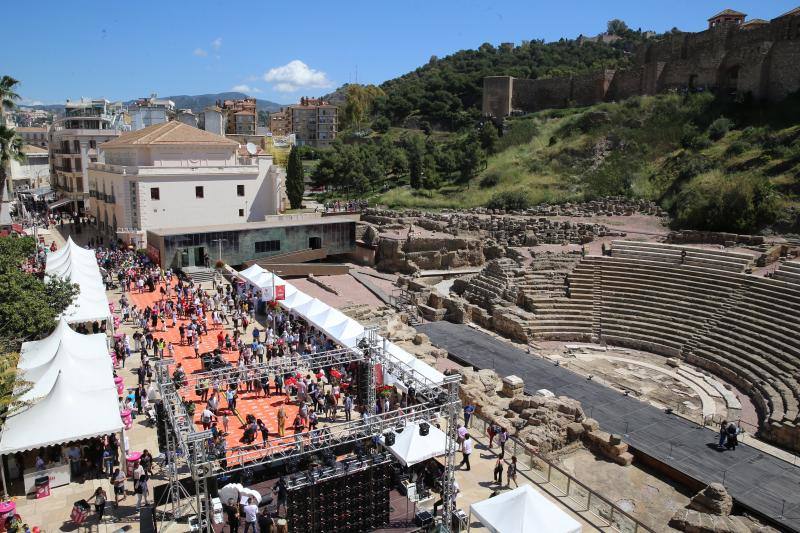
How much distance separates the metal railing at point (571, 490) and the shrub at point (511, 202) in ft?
120

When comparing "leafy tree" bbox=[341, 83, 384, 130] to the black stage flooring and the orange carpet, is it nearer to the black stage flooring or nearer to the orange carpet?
the orange carpet

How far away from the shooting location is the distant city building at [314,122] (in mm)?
126375

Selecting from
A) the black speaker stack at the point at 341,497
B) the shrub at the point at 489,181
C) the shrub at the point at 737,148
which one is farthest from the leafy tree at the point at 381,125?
the black speaker stack at the point at 341,497

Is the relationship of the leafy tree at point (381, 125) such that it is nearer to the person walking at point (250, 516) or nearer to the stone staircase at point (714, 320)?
the stone staircase at point (714, 320)

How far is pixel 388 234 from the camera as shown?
Answer: 4381 centimetres

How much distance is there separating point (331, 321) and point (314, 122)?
11054cm

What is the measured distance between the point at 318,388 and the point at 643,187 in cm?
3882

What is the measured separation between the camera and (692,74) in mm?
60281

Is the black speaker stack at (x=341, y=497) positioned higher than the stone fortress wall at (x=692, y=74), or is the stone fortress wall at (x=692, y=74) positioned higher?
the stone fortress wall at (x=692, y=74)

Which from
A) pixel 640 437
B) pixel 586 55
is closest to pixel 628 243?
pixel 640 437

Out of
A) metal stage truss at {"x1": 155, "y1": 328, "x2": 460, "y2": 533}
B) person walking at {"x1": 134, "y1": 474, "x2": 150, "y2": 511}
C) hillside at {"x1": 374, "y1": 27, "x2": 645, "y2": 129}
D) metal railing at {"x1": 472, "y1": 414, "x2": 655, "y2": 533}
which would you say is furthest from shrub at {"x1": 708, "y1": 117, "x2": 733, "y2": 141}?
person walking at {"x1": 134, "y1": 474, "x2": 150, "y2": 511}

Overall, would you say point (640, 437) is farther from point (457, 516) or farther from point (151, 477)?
point (151, 477)

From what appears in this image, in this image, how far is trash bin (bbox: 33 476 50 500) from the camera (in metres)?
13.5

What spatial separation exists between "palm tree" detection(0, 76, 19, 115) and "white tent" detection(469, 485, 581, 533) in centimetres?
4056
